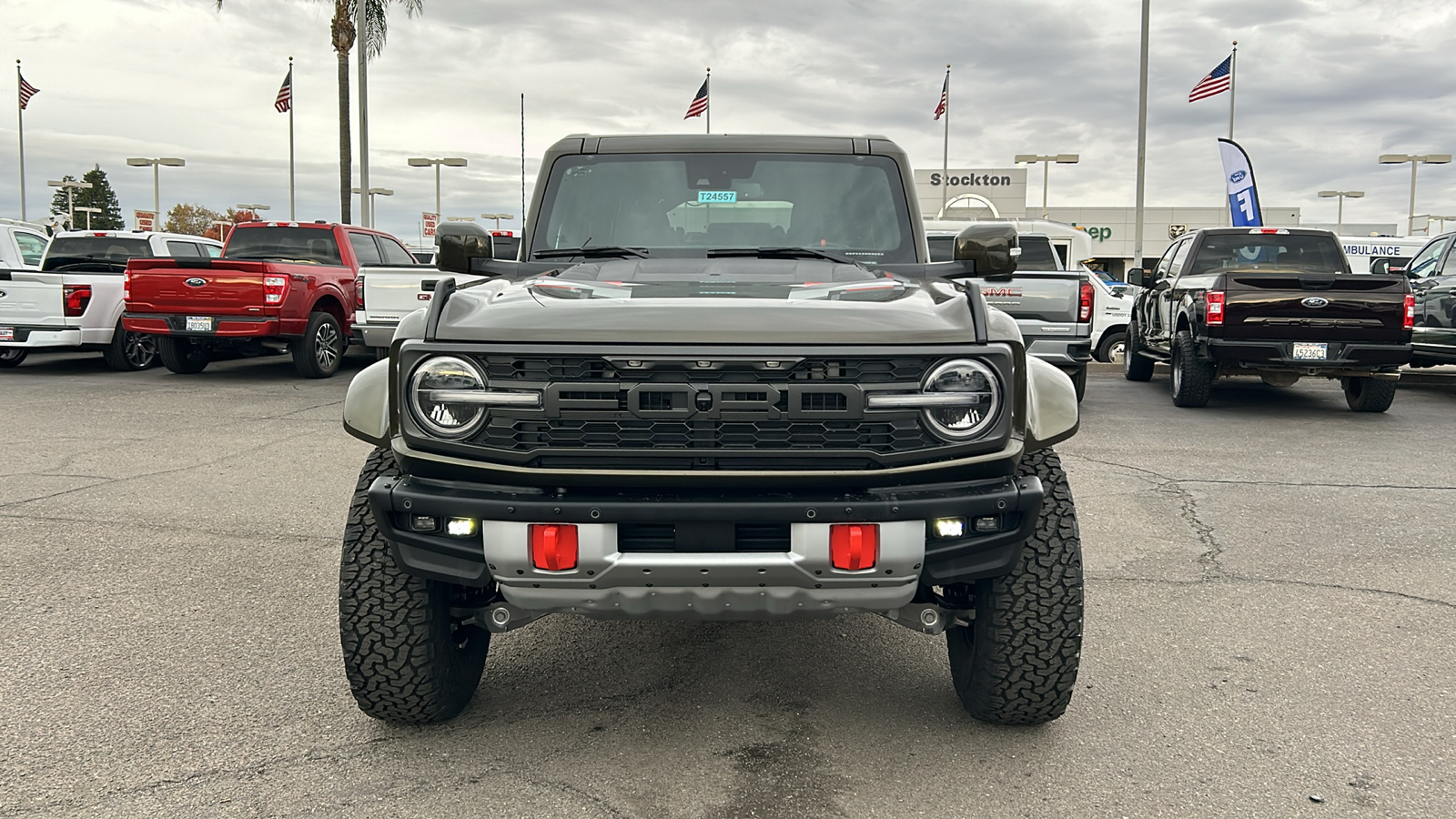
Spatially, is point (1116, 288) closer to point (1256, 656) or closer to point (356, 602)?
point (1256, 656)

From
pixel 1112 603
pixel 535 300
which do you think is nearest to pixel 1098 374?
pixel 1112 603

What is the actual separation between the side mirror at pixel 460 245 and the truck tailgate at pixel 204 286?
30.2 ft

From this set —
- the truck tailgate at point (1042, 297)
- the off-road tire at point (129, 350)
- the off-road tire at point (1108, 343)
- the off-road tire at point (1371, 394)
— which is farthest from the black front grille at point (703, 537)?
the off-road tire at point (1108, 343)

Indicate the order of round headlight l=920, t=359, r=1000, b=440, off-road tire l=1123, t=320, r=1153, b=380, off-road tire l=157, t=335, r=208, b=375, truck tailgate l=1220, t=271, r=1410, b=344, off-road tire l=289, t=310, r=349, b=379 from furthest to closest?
off-road tire l=1123, t=320, r=1153, b=380 < off-road tire l=157, t=335, r=208, b=375 < off-road tire l=289, t=310, r=349, b=379 < truck tailgate l=1220, t=271, r=1410, b=344 < round headlight l=920, t=359, r=1000, b=440

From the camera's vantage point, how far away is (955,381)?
2.88 meters

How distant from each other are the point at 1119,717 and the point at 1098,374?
12.9m

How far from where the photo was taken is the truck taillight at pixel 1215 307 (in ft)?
34.1

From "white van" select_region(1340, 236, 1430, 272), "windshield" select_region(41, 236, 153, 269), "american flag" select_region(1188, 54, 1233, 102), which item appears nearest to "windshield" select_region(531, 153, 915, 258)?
"windshield" select_region(41, 236, 153, 269)

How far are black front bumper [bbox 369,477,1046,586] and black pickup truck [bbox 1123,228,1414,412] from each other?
8.39 m

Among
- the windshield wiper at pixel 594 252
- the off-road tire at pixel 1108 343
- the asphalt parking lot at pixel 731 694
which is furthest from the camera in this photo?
the off-road tire at pixel 1108 343

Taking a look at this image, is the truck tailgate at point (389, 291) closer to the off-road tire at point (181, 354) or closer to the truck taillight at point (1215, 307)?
the off-road tire at point (181, 354)

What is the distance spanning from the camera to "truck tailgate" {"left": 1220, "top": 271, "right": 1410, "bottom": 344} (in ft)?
33.2

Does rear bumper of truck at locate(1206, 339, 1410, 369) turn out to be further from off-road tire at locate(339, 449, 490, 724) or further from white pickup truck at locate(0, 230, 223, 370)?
white pickup truck at locate(0, 230, 223, 370)

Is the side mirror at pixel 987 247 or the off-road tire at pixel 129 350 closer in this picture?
the side mirror at pixel 987 247
